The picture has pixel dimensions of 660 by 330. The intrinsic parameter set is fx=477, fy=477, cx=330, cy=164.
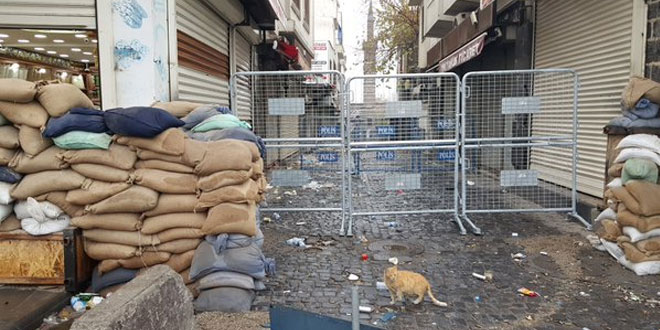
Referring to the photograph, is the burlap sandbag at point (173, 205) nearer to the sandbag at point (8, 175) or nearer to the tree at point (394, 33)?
the sandbag at point (8, 175)

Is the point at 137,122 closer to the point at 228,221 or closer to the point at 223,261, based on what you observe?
the point at 228,221

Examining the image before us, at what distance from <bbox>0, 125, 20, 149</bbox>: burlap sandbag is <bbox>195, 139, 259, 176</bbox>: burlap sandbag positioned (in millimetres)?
1511

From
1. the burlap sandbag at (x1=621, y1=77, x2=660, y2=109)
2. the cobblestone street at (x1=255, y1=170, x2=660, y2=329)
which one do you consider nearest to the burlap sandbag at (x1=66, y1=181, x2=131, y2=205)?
the cobblestone street at (x1=255, y1=170, x2=660, y2=329)

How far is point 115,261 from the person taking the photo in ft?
13.0

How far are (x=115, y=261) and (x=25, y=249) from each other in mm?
745

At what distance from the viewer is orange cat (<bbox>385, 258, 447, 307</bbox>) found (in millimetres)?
3898

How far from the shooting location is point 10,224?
4.00 m

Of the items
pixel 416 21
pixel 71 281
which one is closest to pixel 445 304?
pixel 71 281

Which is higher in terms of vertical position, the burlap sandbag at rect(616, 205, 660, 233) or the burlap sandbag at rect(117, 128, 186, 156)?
the burlap sandbag at rect(117, 128, 186, 156)

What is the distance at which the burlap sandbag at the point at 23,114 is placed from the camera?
393cm

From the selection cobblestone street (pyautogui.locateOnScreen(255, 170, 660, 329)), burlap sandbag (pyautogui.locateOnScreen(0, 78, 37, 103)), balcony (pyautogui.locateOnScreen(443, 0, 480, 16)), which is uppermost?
balcony (pyautogui.locateOnScreen(443, 0, 480, 16))

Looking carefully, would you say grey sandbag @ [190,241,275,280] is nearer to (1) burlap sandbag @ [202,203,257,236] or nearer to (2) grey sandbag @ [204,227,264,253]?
(2) grey sandbag @ [204,227,264,253]

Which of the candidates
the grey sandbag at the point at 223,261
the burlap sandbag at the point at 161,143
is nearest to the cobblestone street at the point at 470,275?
the grey sandbag at the point at 223,261

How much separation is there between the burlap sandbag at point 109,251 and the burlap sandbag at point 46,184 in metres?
0.51
